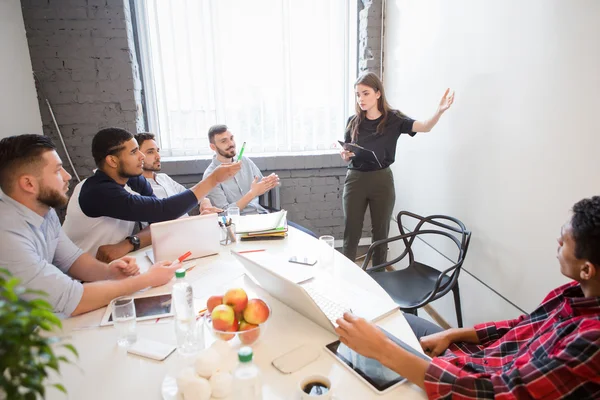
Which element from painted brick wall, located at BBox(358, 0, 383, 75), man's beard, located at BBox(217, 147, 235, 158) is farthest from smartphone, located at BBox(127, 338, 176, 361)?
painted brick wall, located at BBox(358, 0, 383, 75)

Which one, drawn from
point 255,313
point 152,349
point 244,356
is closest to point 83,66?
point 152,349

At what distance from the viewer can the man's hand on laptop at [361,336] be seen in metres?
0.95

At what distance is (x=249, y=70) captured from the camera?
324 cm

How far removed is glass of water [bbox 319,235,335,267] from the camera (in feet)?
5.29

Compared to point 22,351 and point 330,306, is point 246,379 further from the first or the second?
point 330,306

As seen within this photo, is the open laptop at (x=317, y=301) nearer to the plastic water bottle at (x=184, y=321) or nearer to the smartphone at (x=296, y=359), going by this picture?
the smartphone at (x=296, y=359)

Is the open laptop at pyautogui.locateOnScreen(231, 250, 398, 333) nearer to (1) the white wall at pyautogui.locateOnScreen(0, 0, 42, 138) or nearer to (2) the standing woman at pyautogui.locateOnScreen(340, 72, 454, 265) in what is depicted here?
(2) the standing woman at pyautogui.locateOnScreen(340, 72, 454, 265)

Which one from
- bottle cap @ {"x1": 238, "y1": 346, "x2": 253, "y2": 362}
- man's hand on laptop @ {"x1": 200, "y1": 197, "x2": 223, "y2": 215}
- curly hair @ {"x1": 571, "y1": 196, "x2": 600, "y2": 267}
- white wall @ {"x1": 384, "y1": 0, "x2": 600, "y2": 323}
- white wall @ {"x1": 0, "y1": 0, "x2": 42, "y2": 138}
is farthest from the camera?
white wall @ {"x1": 0, "y1": 0, "x2": 42, "y2": 138}

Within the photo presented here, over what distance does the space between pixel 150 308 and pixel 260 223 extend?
0.83 metres

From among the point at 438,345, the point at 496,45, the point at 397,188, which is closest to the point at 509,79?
the point at 496,45

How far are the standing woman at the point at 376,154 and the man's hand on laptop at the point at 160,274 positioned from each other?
1.55m

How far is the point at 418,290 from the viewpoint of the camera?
1.98 metres

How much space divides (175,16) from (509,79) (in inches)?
97.5

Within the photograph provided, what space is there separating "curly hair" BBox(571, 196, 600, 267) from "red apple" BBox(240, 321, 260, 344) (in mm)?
817
